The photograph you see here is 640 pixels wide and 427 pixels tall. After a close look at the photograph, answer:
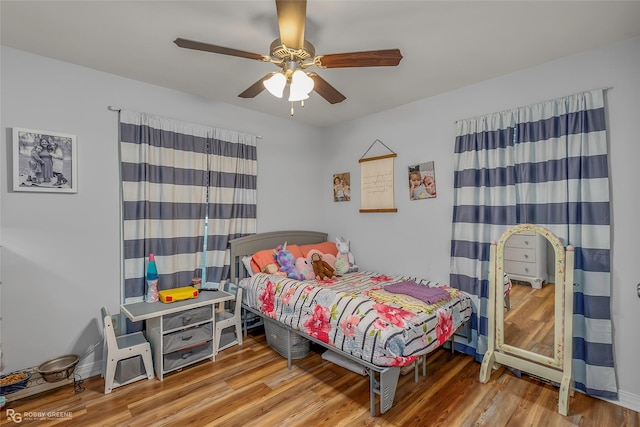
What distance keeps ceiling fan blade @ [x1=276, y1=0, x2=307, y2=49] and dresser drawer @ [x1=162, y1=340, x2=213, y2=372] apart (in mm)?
2638

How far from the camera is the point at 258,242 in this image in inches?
146

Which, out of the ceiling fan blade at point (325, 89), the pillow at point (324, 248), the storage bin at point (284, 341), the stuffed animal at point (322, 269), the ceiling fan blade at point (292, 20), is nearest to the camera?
the ceiling fan blade at point (292, 20)

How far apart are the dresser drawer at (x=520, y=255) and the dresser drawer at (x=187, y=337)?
9.07 ft

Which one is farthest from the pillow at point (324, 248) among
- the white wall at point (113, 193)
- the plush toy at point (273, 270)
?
the white wall at point (113, 193)

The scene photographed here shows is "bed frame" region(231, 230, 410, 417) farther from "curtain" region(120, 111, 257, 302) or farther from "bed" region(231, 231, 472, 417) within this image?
"curtain" region(120, 111, 257, 302)

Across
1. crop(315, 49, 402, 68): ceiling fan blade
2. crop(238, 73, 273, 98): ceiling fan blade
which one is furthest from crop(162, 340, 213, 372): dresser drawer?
crop(315, 49, 402, 68): ceiling fan blade

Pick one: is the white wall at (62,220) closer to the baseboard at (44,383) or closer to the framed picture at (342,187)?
the baseboard at (44,383)

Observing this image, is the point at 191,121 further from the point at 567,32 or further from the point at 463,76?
the point at 567,32

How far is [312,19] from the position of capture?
1938 millimetres

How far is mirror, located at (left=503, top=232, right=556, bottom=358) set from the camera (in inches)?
95.7

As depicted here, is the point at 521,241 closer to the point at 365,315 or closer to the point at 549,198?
the point at 549,198

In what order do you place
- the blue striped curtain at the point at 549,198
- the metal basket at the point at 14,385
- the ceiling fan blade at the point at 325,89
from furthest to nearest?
the blue striped curtain at the point at 549,198, the metal basket at the point at 14,385, the ceiling fan blade at the point at 325,89

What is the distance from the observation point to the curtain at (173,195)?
2.82m

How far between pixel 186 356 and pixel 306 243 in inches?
78.2
